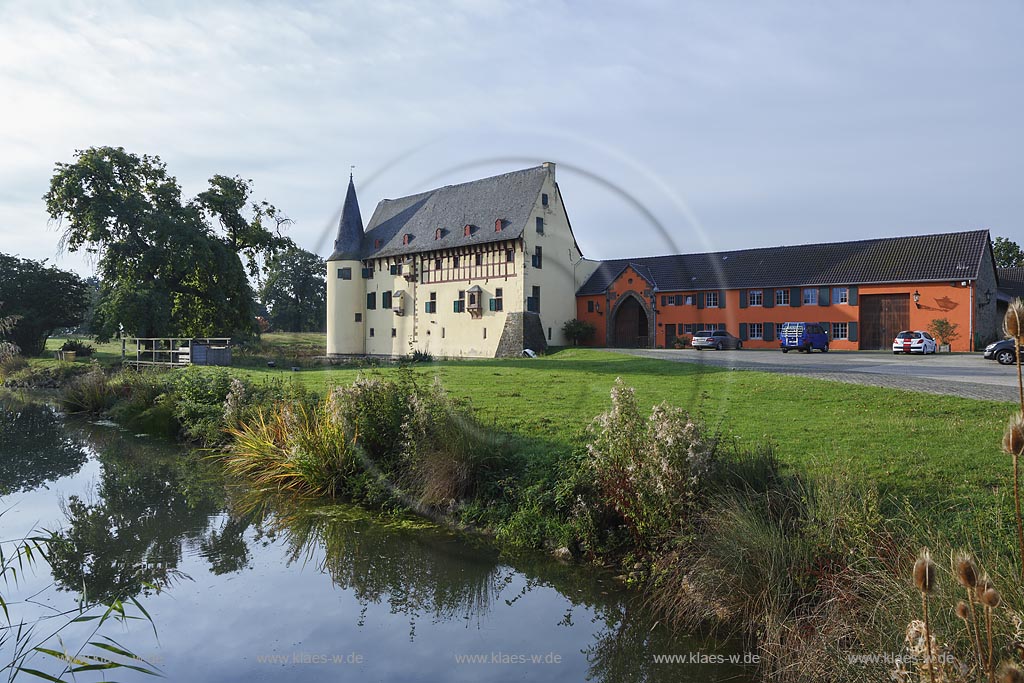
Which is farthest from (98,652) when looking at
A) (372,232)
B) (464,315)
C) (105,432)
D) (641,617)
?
(372,232)

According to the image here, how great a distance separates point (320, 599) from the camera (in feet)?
25.3

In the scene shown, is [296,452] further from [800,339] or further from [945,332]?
[945,332]

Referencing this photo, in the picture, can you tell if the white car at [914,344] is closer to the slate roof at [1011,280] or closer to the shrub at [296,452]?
the slate roof at [1011,280]

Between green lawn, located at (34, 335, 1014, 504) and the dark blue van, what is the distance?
1756 cm

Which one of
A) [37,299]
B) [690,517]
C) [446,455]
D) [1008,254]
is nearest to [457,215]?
[37,299]

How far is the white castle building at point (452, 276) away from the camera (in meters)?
41.3

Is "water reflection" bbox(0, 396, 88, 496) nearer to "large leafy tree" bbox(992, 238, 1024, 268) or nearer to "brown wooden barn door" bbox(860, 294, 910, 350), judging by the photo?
"brown wooden barn door" bbox(860, 294, 910, 350)

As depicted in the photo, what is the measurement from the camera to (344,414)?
11.6 meters

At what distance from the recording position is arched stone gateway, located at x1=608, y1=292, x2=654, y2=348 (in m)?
44.2

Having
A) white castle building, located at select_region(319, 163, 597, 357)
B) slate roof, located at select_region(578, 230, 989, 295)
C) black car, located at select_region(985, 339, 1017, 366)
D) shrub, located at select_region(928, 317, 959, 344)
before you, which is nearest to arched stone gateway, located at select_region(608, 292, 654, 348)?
slate roof, located at select_region(578, 230, 989, 295)

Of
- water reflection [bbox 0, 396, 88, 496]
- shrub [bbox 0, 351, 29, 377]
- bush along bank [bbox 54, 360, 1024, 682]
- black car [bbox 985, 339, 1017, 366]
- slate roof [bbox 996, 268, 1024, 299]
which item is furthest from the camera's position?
slate roof [bbox 996, 268, 1024, 299]

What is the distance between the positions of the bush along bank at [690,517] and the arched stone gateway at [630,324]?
32836 mm

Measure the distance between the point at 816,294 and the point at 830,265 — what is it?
7.74 feet

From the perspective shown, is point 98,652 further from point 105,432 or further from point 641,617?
point 105,432
